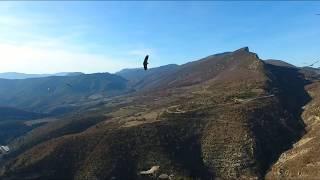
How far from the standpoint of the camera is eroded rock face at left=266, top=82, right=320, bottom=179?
98812 millimetres

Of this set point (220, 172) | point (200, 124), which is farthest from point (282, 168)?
point (200, 124)

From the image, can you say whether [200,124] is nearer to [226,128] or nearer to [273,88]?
[226,128]

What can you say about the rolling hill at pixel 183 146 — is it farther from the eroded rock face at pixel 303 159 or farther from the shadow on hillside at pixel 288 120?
the eroded rock face at pixel 303 159

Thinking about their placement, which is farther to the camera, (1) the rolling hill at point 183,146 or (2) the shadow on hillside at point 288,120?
(2) the shadow on hillside at point 288,120

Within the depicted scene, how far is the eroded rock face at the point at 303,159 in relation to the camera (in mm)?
98812

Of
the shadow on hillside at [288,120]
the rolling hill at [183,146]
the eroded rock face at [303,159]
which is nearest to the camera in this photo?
the eroded rock face at [303,159]

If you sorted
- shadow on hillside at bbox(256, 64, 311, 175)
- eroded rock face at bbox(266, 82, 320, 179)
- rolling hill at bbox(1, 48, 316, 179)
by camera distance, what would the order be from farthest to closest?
shadow on hillside at bbox(256, 64, 311, 175), rolling hill at bbox(1, 48, 316, 179), eroded rock face at bbox(266, 82, 320, 179)

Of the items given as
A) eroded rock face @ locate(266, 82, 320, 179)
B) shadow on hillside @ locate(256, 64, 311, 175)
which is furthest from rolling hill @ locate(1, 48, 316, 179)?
eroded rock face @ locate(266, 82, 320, 179)

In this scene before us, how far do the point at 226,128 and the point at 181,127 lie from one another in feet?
47.2

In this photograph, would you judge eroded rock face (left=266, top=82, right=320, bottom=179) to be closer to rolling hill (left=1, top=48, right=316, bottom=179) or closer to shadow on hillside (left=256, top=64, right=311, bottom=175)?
shadow on hillside (left=256, top=64, right=311, bottom=175)

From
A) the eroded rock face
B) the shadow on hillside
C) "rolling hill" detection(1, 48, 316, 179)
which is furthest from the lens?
the shadow on hillside

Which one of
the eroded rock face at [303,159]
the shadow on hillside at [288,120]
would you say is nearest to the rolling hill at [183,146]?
the shadow on hillside at [288,120]

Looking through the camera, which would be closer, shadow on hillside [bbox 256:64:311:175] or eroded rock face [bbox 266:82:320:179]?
eroded rock face [bbox 266:82:320:179]

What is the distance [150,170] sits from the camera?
116 m
